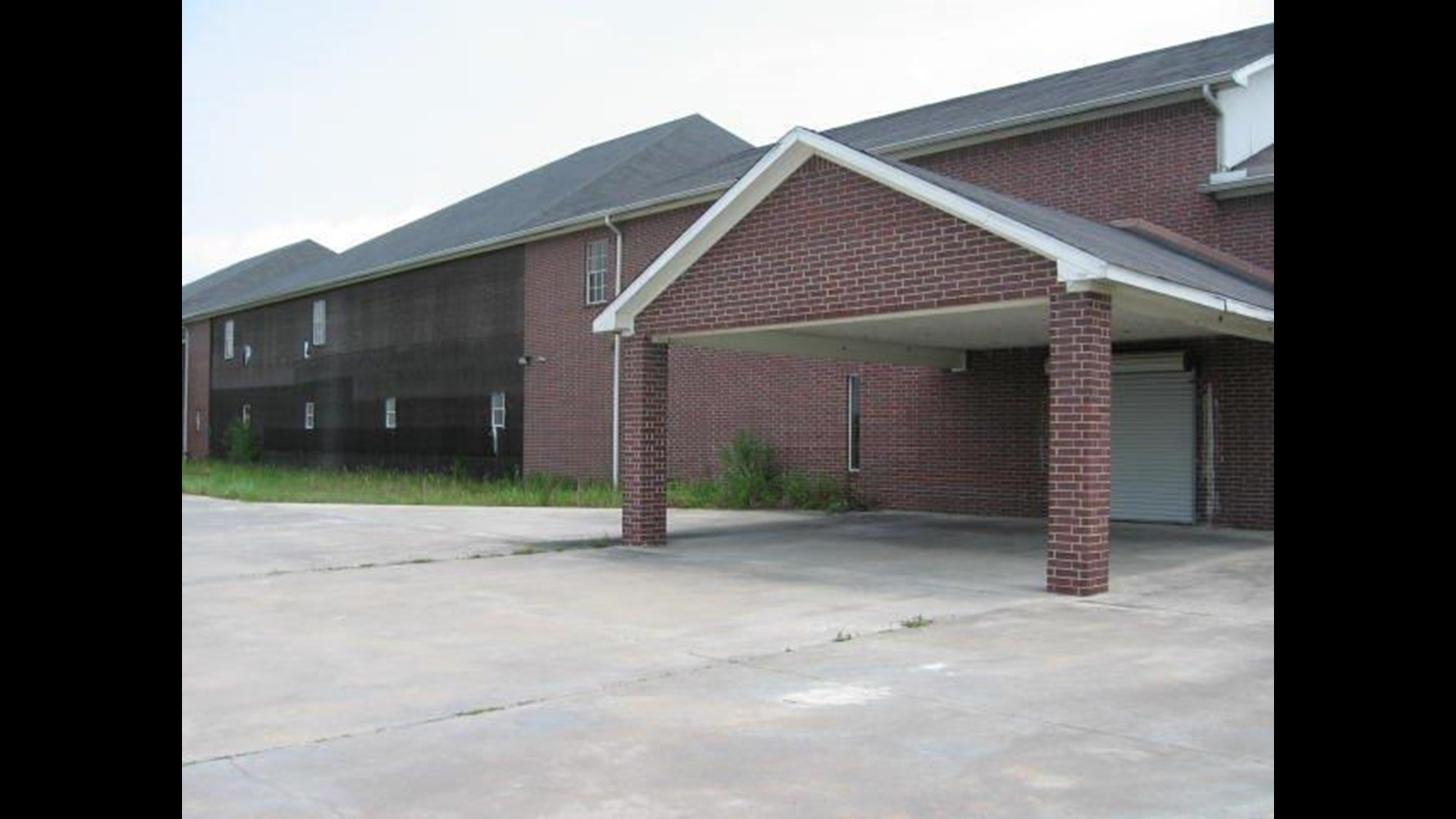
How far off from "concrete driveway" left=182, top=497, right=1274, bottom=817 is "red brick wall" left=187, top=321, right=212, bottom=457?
126 ft

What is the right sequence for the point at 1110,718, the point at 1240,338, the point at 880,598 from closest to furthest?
the point at 1110,718
the point at 880,598
the point at 1240,338

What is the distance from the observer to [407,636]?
8.63 meters

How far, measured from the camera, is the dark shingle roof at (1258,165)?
16.4 metres

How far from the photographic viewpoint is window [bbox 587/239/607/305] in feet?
86.8

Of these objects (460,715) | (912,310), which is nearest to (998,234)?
(912,310)

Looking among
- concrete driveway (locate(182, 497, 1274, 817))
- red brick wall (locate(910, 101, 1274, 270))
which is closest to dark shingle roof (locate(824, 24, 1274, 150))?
red brick wall (locate(910, 101, 1274, 270))

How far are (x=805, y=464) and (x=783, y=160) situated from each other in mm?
9946

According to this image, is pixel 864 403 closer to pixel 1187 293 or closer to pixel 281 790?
pixel 1187 293

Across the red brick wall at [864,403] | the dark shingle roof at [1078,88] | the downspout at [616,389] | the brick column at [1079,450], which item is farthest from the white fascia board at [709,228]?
the downspout at [616,389]

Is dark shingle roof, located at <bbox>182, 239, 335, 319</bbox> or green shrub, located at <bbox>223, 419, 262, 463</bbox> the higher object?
dark shingle roof, located at <bbox>182, 239, 335, 319</bbox>

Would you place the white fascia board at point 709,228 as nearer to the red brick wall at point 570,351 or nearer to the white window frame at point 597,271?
the red brick wall at point 570,351

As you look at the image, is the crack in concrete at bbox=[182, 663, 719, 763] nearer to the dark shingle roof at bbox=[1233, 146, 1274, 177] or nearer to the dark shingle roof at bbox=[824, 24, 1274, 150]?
the dark shingle roof at bbox=[824, 24, 1274, 150]
